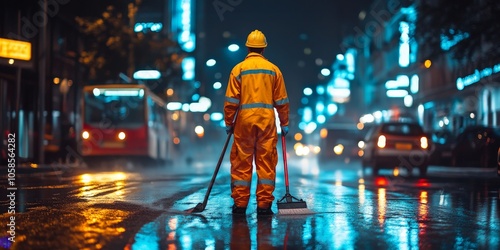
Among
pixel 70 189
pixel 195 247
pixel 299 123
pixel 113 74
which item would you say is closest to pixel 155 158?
→ pixel 113 74

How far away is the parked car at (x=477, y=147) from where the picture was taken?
24.9m

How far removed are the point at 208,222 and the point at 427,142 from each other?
17.1 metres

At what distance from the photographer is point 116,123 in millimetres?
29969

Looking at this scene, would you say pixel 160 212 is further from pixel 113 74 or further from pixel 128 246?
pixel 113 74

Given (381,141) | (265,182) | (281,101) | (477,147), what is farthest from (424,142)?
(265,182)

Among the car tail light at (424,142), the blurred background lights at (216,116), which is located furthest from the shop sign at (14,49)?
the blurred background lights at (216,116)

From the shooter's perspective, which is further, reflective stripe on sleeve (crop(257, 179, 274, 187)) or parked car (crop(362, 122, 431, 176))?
parked car (crop(362, 122, 431, 176))

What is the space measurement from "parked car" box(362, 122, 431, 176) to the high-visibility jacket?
15625 mm

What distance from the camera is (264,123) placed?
8117mm

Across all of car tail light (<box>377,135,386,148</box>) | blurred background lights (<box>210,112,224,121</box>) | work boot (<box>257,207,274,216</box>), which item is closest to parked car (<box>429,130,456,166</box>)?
car tail light (<box>377,135,386,148</box>)

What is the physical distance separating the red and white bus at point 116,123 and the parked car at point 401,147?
9.91 meters

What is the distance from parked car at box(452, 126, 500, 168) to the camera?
81.7ft

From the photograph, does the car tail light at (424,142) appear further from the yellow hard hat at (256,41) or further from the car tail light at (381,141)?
the yellow hard hat at (256,41)

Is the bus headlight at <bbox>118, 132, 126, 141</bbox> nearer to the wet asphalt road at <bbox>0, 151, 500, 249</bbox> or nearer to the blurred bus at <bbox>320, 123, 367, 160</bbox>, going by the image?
the blurred bus at <bbox>320, 123, 367, 160</bbox>
